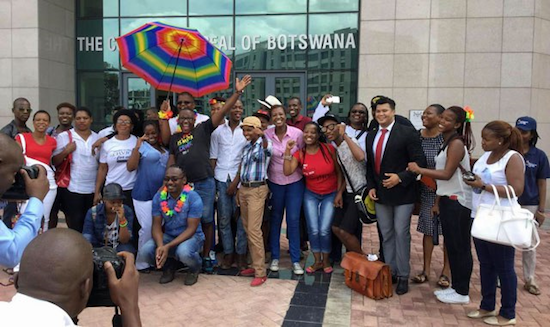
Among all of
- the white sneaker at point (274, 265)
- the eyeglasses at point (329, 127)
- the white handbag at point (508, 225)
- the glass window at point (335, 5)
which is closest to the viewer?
the white handbag at point (508, 225)

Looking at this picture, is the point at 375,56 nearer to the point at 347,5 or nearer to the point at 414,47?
the point at 414,47

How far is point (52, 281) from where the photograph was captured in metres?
1.45

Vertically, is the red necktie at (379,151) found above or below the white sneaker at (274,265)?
above

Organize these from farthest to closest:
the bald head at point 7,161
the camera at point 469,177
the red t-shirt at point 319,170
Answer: the red t-shirt at point 319,170
the camera at point 469,177
the bald head at point 7,161

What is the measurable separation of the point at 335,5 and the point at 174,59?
21.3 feet

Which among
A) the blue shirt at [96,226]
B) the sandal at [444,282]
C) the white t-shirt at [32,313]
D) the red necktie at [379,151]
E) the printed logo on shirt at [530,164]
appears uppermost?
the red necktie at [379,151]

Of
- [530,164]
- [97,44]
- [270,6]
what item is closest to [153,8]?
[97,44]

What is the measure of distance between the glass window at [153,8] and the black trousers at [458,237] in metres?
9.29

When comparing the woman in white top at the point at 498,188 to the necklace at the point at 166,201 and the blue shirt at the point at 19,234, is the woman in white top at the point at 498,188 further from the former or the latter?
the blue shirt at the point at 19,234

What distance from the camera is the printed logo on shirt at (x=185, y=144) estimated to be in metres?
5.15

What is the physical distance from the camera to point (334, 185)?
536 cm

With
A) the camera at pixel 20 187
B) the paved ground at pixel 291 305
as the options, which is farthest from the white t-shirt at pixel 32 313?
the paved ground at pixel 291 305

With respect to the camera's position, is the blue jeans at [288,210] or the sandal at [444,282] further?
the blue jeans at [288,210]

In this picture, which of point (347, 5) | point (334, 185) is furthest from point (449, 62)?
point (334, 185)
